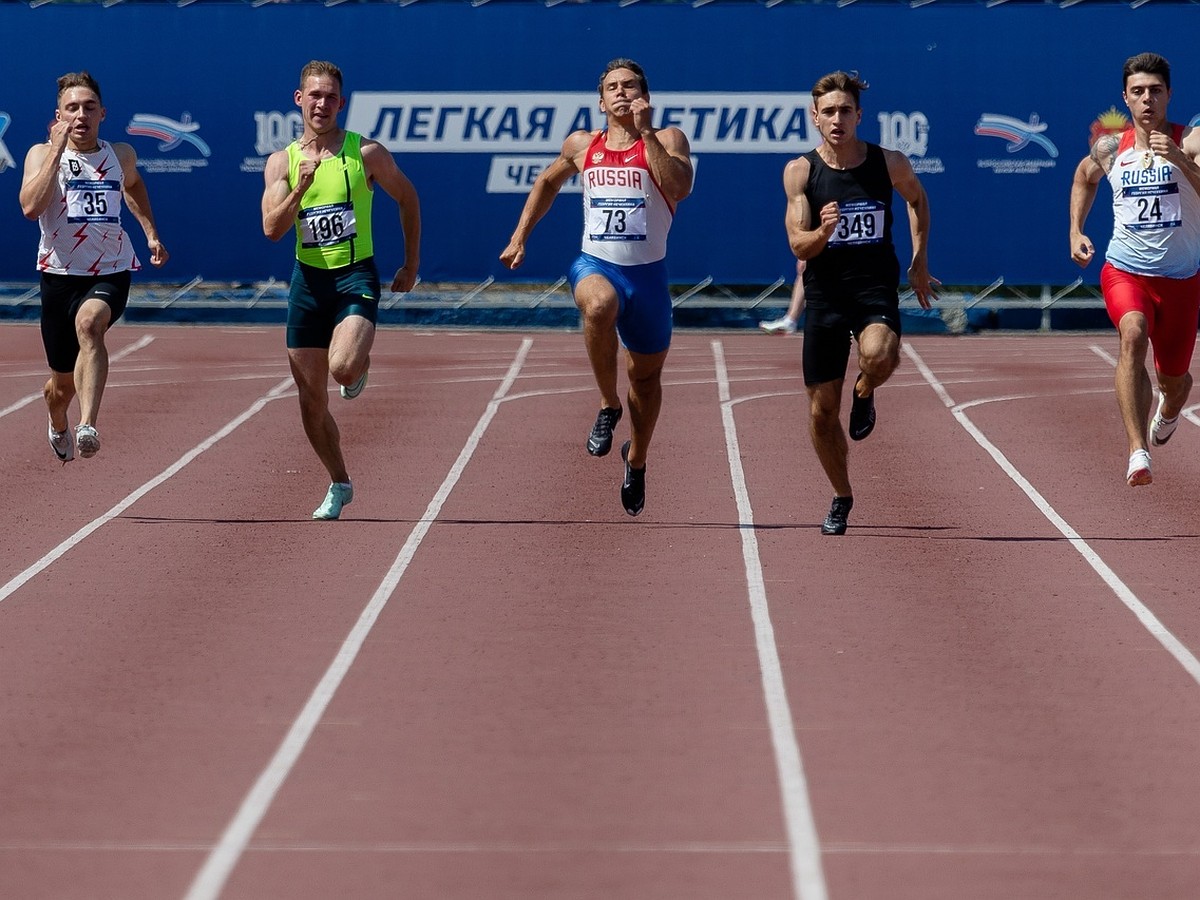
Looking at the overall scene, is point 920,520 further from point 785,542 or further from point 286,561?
point 286,561

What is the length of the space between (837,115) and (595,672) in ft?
10.8

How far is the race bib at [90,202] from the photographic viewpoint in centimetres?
1101

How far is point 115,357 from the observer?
19.3 metres

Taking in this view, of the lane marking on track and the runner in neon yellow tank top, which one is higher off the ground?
the runner in neon yellow tank top

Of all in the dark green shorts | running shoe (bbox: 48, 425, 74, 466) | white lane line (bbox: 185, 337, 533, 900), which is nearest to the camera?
white lane line (bbox: 185, 337, 533, 900)

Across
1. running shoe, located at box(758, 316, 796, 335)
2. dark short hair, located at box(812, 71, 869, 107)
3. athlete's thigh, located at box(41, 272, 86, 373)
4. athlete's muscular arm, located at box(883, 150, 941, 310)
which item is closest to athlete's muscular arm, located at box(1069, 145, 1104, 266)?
athlete's muscular arm, located at box(883, 150, 941, 310)

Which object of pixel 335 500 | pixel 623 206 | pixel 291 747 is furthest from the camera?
pixel 335 500

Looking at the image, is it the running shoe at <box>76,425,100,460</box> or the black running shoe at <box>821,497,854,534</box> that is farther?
the running shoe at <box>76,425,100,460</box>

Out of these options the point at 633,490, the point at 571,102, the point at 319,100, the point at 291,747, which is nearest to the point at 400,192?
the point at 319,100

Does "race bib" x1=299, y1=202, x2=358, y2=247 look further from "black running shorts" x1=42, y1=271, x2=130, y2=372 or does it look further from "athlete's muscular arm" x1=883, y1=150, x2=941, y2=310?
"athlete's muscular arm" x1=883, y1=150, x2=941, y2=310

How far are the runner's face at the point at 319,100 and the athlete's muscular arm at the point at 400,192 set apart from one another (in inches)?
8.7

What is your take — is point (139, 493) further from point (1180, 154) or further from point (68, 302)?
point (1180, 154)

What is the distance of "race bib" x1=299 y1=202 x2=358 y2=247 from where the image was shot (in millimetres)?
9852

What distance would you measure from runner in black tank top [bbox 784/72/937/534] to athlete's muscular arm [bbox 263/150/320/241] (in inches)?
84.6
